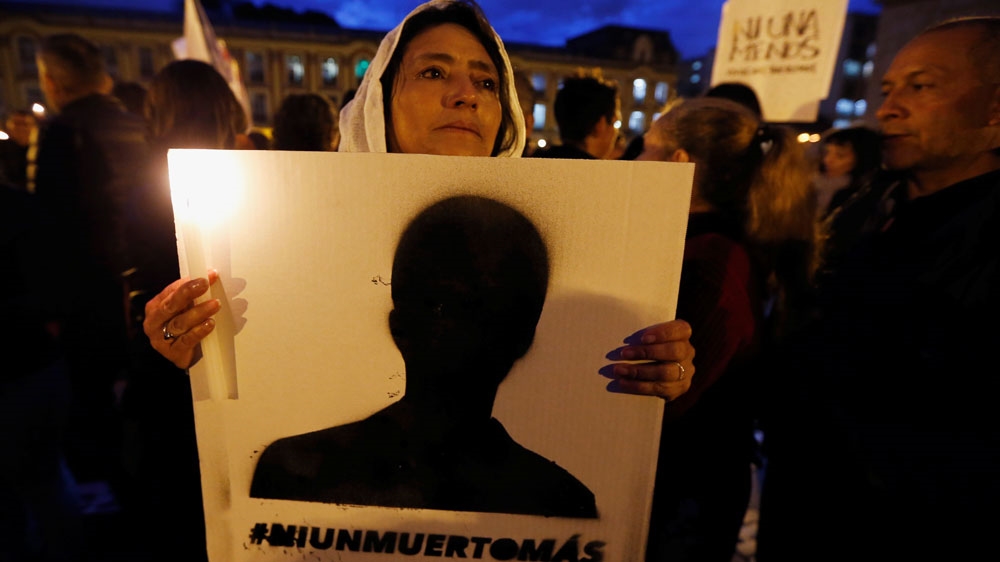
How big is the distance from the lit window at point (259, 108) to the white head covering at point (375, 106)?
30.9m

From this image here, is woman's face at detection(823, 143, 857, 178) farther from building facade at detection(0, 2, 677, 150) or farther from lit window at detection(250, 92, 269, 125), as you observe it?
lit window at detection(250, 92, 269, 125)

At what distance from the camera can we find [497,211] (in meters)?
0.78

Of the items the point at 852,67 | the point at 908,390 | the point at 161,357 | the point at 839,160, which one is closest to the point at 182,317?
the point at 161,357

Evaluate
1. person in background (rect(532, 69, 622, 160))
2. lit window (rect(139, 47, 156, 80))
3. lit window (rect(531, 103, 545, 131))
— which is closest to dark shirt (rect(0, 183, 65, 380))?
person in background (rect(532, 69, 622, 160))

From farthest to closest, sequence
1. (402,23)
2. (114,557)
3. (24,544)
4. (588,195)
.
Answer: (114,557) < (24,544) < (402,23) < (588,195)

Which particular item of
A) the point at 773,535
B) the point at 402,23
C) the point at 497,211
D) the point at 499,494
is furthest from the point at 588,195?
the point at 773,535

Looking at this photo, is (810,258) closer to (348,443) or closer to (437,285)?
(437,285)

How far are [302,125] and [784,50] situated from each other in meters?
2.83

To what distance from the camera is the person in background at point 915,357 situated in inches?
42.2

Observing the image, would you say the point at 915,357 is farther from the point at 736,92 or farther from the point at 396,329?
the point at 736,92

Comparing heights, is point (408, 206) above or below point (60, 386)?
above

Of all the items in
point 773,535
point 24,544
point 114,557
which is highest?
point 773,535

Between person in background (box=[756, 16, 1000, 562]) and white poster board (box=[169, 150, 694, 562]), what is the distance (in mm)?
755

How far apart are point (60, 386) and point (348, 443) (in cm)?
160
